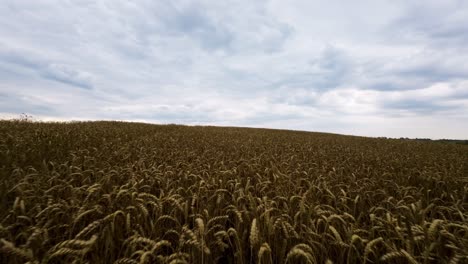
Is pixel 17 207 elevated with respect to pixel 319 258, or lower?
elevated

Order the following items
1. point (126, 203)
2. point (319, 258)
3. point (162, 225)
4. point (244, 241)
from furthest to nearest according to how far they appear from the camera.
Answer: point (126, 203), point (162, 225), point (244, 241), point (319, 258)

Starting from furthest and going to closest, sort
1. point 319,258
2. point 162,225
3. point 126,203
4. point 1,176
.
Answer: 1. point 1,176
2. point 126,203
3. point 162,225
4. point 319,258

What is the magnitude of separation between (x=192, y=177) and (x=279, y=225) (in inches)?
112

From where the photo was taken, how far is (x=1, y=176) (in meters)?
4.89

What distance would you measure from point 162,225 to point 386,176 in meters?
6.42

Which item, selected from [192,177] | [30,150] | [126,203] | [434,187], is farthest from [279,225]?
[30,150]

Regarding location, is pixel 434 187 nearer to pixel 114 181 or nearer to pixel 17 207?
pixel 114 181

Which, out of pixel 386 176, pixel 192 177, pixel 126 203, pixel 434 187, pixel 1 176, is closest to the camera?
pixel 126 203

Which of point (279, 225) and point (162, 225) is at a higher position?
point (279, 225)

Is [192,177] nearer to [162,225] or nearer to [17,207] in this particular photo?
[162,225]

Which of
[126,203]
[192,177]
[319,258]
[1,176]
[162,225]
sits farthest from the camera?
[192,177]

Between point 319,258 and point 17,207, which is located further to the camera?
point 17,207

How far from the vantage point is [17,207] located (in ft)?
10.9

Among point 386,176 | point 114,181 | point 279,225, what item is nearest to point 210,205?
point 279,225
